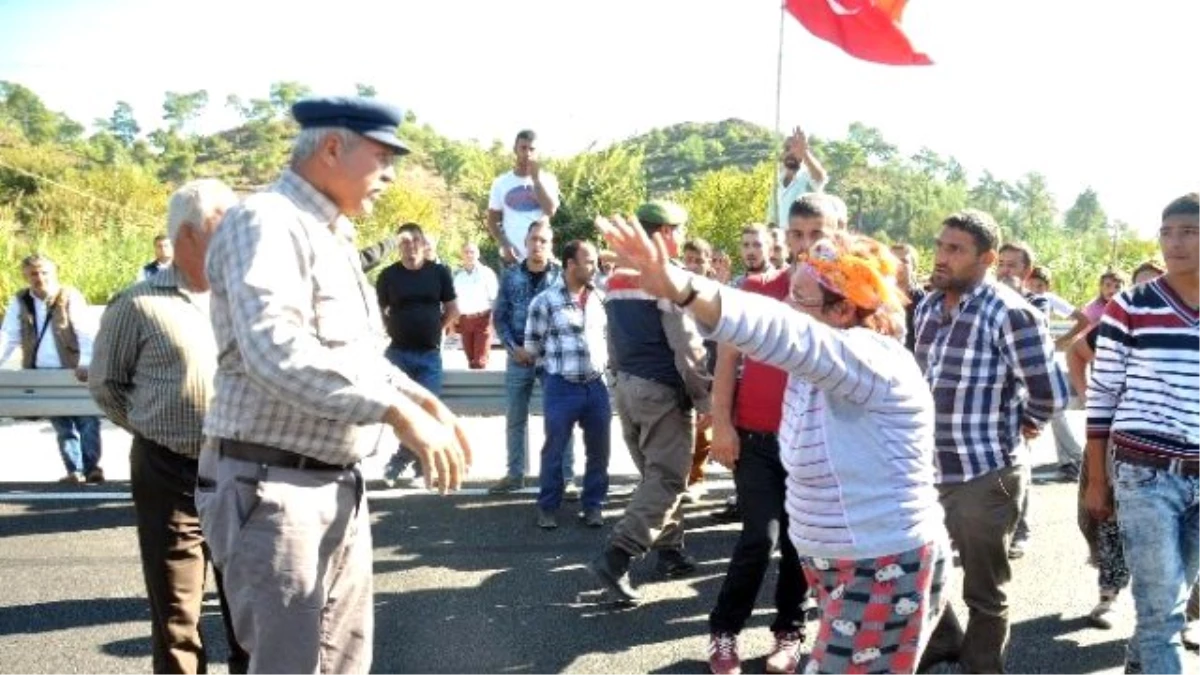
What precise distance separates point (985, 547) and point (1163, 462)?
77 centimetres

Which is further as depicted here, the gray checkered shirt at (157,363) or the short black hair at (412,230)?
the short black hair at (412,230)

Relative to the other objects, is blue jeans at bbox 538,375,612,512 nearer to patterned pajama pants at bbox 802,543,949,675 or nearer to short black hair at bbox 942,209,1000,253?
short black hair at bbox 942,209,1000,253

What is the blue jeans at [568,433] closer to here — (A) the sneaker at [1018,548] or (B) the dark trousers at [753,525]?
(B) the dark trousers at [753,525]

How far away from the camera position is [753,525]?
15.0 ft

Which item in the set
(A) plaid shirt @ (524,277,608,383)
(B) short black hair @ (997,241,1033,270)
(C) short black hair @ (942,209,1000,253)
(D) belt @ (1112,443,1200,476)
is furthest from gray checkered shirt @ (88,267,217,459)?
(B) short black hair @ (997,241,1033,270)

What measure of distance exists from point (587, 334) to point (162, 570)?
3721mm

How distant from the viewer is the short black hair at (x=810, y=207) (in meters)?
4.89

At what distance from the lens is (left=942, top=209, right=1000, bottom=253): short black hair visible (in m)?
4.32

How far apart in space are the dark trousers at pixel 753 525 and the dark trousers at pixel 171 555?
2055mm

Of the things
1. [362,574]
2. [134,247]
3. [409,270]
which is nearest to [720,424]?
[362,574]

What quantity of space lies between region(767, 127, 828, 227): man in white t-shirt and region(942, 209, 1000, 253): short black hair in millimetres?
3169

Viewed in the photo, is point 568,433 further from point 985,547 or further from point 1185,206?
point 1185,206

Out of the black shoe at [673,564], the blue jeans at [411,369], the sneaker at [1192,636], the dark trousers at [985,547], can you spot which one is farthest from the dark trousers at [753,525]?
the blue jeans at [411,369]

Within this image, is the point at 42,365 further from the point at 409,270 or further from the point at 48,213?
the point at 48,213
